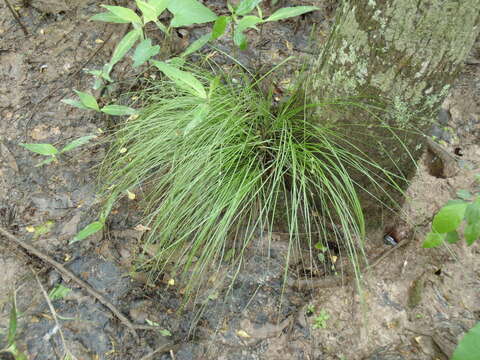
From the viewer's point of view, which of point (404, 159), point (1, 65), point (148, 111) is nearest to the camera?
point (404, 159)

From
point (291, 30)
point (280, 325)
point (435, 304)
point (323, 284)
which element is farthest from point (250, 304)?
point (291, 30)

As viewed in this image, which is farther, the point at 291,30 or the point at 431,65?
the point at 291,30

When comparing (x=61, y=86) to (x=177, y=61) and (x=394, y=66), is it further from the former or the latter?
(x=394, y=66)

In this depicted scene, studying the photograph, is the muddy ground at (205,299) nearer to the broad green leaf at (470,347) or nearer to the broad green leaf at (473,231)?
the broad green leaf at (473,231)

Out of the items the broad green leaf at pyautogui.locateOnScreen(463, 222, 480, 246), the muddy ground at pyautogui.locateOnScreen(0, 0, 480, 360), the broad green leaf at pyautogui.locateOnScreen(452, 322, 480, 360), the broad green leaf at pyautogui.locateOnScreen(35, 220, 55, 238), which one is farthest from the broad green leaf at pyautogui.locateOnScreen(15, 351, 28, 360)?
the broad green leaf at pyautogui.locateOnScreen(463, 222, 480, 246)

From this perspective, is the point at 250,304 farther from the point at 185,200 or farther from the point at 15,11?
the point at 15,11

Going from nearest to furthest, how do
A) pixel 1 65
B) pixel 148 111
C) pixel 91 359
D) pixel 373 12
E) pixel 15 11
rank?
pixel 373 12 < pixel 91 359 < pixel 148 111 < pixel 1 65 < pixel 15 11

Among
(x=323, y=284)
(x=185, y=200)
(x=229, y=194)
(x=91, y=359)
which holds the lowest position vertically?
(x=91, y=359)
